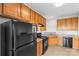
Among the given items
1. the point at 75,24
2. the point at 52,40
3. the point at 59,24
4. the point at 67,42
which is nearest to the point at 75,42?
the point at 67,42

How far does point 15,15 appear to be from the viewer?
257 cm

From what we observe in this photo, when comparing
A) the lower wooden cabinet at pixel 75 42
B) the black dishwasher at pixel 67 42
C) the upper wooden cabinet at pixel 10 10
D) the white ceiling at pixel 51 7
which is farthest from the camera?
the black dishwasher at pixel 67 42

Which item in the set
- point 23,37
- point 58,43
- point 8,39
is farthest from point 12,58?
point 58,43

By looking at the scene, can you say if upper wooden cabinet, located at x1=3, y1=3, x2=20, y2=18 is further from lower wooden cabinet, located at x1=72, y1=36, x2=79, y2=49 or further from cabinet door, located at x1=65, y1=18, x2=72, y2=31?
cabinet door, located at x1=65, y1=18, x2=72, y2=31

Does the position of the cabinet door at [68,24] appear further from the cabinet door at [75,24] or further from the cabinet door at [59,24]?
the cabinet door at [59,24]

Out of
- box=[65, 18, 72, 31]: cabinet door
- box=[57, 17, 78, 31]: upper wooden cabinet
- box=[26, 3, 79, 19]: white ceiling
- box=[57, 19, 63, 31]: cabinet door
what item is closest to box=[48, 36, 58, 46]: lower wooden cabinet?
box=[57, 19, 63, 31]: cabinet door

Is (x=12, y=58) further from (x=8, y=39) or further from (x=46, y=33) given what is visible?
(x=46, y=33)

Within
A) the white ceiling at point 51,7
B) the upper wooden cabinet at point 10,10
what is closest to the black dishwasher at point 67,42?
the white ceiling at point 51,7

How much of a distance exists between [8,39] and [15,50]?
0.80 ft

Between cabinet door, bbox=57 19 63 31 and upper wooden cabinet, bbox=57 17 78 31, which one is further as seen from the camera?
cabinet door, bbox=57 19 63 31

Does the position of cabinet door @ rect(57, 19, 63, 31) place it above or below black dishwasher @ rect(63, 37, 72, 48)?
above

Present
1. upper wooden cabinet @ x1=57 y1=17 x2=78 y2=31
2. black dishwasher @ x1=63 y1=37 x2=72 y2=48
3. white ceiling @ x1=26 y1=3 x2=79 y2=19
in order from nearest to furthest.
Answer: white ceiling @ x1=26 y1=3 x2=79 y2=19 → black dishwasher @ x1=63 y1=37 x2=72 y2=48 → upper wooden cabinet @ x1=57 y1=17 x2=78 y2=31

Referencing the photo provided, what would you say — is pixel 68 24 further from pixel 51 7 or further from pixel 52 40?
pixel 51 7

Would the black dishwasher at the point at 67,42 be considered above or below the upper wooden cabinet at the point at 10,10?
below
